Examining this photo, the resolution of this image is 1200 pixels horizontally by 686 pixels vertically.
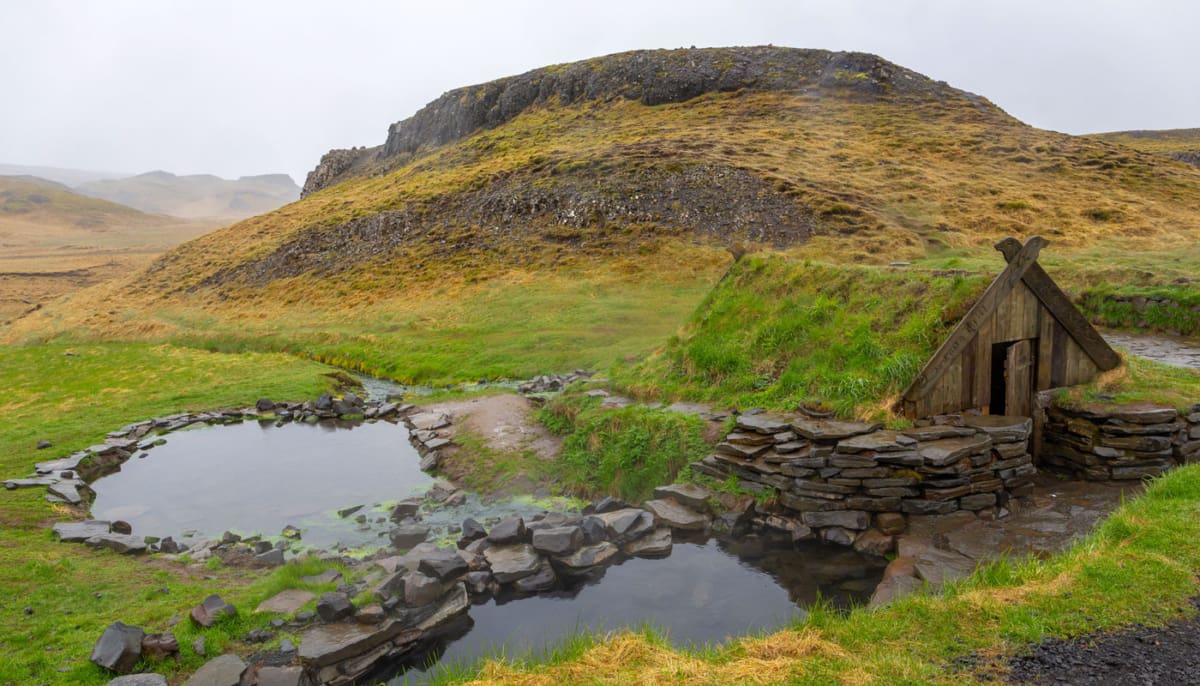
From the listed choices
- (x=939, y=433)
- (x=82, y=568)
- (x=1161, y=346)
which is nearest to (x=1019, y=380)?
(x=939, y=433)

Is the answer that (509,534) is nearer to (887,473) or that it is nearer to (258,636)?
(258,636)

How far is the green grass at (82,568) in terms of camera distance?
9266mm

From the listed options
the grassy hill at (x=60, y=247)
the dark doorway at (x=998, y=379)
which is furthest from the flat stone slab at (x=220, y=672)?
the grassy hill at (x=60, y=247)

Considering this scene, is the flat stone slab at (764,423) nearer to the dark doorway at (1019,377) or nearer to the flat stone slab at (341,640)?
the dark doorway at (1019,377)

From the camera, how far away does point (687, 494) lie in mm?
13977

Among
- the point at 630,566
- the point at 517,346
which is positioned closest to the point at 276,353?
the point at 517,346

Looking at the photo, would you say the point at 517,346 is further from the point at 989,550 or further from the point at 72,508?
the point at 989,550

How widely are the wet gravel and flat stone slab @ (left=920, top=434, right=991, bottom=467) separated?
14.9 ft

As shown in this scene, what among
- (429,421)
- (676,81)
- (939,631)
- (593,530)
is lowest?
(429,421)

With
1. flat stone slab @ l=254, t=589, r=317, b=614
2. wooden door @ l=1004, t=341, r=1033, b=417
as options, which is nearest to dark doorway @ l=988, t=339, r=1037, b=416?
wooden door @ l=1004, t=341, r=1033, b=417

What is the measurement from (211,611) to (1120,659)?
1100 centimetres

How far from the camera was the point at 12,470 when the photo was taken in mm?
18172

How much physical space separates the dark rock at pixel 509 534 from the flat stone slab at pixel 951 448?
7.13m

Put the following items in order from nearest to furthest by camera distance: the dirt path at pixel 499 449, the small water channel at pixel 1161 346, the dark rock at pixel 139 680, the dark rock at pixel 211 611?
the dark rock at pixel 139 680
the dark rock at pixel 211 611
the dirt path at pixel 499 449
the small water channel at pixel 1161 346
